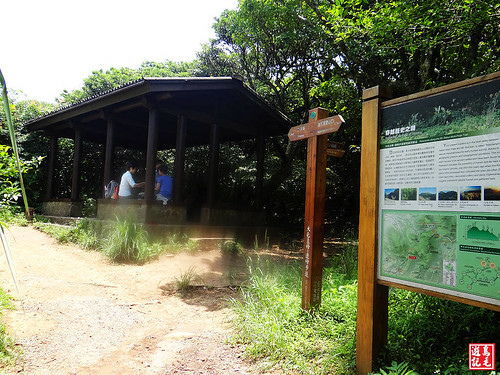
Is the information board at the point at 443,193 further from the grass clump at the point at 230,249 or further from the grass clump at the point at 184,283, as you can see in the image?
the grass clump at the point at 230,249

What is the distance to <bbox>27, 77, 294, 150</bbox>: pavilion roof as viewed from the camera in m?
8.17

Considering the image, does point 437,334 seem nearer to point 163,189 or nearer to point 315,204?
point 315,204

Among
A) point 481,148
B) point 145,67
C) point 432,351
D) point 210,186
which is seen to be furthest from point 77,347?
point 145,67

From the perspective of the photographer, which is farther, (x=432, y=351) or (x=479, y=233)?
(x=432, y=351)

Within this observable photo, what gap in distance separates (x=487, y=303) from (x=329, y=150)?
224cm

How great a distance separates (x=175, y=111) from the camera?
8.97m

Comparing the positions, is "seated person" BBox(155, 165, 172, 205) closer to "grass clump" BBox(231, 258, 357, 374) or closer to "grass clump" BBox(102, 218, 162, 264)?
"grass clump" BBox(102, 218, 162, 264)

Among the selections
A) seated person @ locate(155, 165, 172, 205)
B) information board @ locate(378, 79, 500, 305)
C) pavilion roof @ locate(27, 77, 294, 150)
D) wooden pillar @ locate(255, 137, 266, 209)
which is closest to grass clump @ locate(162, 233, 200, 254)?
seated person @ locate(155, 165, 172, 205)

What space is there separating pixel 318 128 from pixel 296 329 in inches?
82.1

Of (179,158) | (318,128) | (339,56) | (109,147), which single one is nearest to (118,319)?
(318,128)

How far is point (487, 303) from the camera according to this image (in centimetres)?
197

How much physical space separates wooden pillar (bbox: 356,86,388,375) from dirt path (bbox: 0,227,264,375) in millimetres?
1018

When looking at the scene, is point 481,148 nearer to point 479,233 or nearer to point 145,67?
point 479,233

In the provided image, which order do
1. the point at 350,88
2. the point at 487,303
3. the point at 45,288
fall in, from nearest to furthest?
the point at 487,303 < the point at 45,288 < the point at 350,88
